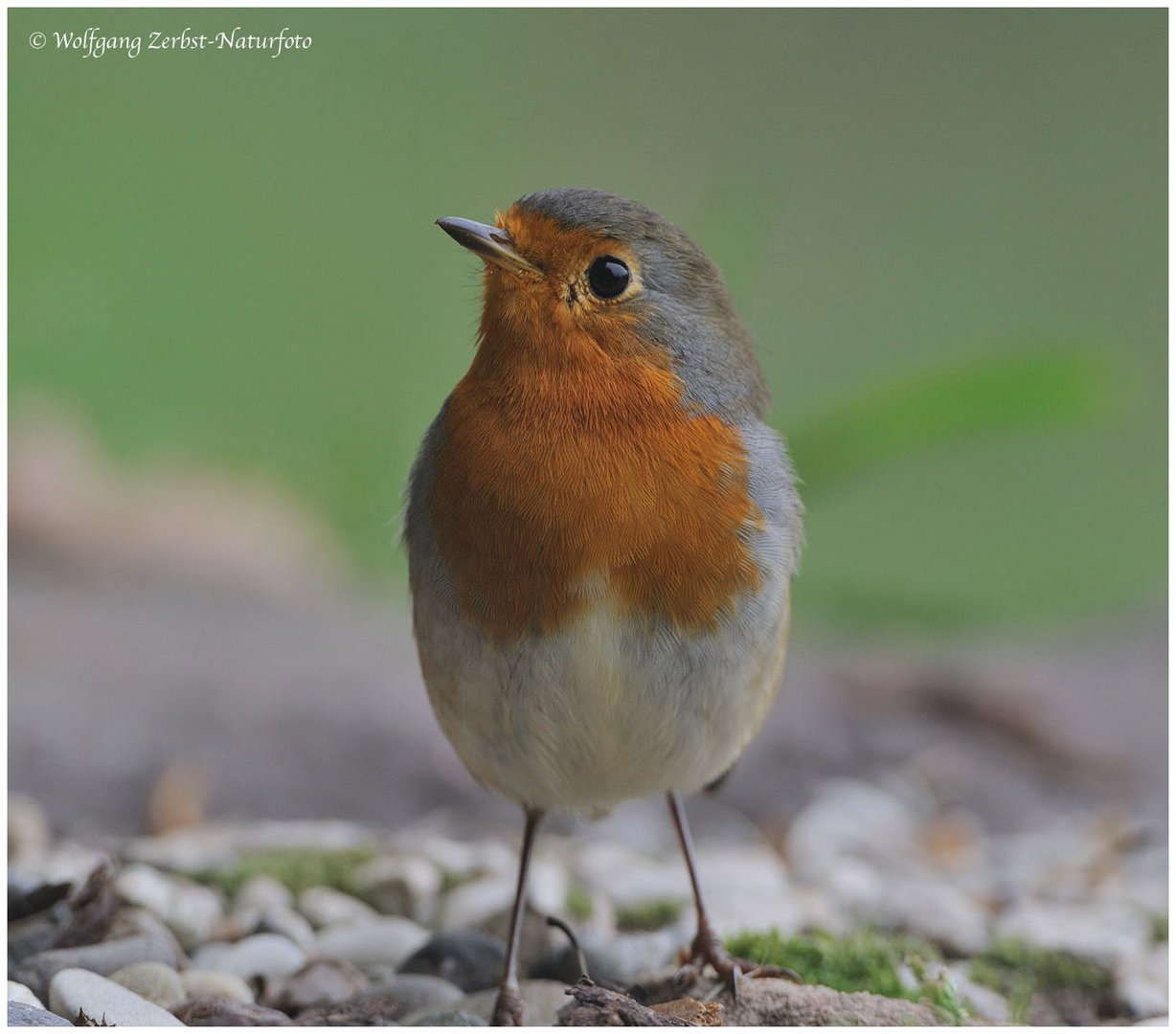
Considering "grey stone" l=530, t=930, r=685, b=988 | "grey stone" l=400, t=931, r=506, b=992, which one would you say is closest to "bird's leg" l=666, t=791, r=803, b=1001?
"grey stone" l=530, t=930, r=685, b=988

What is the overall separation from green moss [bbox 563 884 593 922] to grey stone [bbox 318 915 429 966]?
0.42m

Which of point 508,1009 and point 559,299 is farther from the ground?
point 559,299

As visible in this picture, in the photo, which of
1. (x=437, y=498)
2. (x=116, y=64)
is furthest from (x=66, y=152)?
(x=437, y=498)

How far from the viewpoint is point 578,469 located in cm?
270

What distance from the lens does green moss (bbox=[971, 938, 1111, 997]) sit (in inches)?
133

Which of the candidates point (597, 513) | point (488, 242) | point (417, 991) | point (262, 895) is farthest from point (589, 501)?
point (262, 895)

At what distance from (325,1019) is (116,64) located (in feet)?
8.55

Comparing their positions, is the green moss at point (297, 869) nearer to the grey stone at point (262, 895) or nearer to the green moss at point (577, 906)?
the grey stone at point (262, 895)

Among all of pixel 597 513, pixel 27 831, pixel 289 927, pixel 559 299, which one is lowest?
pixel 289 927

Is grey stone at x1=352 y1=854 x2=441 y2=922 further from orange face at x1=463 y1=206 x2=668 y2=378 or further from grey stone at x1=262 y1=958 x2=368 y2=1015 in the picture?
orange face at x1=463 y1=206 x2=668 y2=378

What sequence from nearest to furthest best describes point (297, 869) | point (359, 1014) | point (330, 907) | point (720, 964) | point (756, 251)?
point (359, 1014)
point (720, 964)
point (330, 907)
point (297, 869)
point (756, 251)

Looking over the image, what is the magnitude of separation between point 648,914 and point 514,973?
2.83 feet

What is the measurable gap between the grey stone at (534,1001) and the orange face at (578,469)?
820 millimetres

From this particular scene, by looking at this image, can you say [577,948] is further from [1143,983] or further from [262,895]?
[1143,983]
